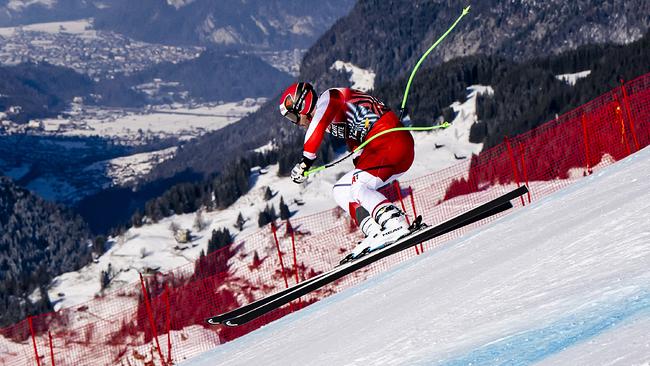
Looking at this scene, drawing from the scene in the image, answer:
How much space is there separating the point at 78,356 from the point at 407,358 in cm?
2707

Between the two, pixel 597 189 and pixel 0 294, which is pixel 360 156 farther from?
pixel 0 294

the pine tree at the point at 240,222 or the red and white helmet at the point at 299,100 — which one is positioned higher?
the pine tree at the point at 240,222

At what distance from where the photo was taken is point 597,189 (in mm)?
10789

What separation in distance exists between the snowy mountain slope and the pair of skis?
98.1 m

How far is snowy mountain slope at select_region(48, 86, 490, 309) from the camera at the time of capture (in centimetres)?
11519

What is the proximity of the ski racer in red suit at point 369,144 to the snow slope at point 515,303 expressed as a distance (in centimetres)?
79

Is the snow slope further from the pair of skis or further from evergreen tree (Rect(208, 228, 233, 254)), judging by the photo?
evergreen tree (Rect(208, 228, 233, 254))

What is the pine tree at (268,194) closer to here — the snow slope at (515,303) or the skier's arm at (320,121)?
the snow slope at (515,303)

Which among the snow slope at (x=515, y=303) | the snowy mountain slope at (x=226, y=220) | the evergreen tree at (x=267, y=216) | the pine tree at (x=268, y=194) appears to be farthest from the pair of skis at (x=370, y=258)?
the pine tree at (x=268, y=194)

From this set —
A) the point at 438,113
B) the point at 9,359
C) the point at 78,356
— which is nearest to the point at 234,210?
the point at 438,113

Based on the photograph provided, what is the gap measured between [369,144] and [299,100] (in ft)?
3.01

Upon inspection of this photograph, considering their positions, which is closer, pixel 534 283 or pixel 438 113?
pixel 534 283

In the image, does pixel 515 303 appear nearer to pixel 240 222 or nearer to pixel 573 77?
pixel 240 222

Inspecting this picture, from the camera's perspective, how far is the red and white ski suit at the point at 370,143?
9.56 metres
